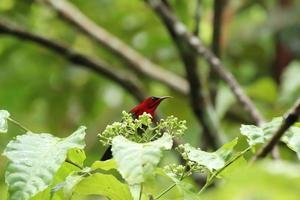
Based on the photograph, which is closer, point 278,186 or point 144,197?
point 278,186

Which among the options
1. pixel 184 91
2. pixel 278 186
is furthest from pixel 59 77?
pixel 278 186

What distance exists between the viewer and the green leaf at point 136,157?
4.35 ft

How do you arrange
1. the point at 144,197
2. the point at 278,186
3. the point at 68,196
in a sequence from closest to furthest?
the point at 278,186 → the point at 68,196 → the point at 144,197

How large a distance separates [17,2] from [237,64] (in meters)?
1.68

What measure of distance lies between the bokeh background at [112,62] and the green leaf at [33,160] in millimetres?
2885

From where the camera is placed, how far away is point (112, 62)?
523 cm

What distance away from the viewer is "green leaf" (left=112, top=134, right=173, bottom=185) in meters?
1.33

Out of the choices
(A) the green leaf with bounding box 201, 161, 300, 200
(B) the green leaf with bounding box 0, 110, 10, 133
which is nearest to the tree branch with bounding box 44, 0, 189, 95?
(B) the green leaf with bounding box 0, 110, 10, 133

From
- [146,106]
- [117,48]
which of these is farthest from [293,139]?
[117,48]

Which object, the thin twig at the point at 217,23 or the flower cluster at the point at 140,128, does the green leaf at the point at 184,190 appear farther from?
the thin twig at the point at 217,23

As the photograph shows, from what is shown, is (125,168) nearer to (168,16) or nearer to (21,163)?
(21,163)

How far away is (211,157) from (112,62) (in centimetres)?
373

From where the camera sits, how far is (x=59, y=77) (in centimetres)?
488

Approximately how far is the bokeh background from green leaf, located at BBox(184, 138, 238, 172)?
2.77 m
